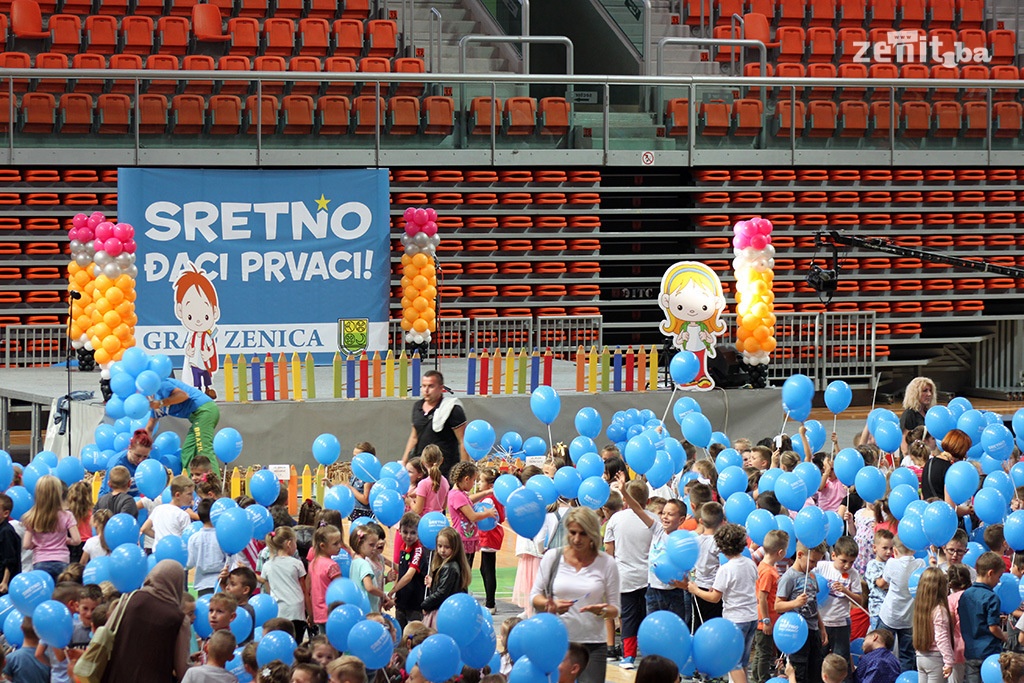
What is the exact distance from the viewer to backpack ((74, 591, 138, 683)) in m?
6.22

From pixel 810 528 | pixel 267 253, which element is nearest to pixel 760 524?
pixel 810 528

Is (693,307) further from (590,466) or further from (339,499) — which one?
(339,499)

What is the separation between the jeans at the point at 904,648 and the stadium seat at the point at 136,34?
A: 1377 centimetres

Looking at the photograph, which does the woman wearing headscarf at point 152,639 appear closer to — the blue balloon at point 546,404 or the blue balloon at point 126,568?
the blue balloon at point 126,568

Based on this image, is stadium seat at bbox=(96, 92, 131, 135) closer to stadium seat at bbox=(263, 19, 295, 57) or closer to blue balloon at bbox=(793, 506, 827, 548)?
stadium seat at bbox=(263, 19, 295, 57)

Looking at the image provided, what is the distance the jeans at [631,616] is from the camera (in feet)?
28.7

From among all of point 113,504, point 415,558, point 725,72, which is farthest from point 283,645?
point 725,72

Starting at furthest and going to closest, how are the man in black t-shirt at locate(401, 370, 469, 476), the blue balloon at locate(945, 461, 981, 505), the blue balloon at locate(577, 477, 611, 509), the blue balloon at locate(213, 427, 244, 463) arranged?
1. the man in black t-shirt at locate(401, 370, 469, 476)
2. the blue balloon at locate(213, 427, 244, 463)
3. the blue balloon at locate(945, 461, 981, 505)
4. the blue balloon at locate(577, 477, 611, 509)

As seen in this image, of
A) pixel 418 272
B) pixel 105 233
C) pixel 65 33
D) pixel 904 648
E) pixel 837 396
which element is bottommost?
pixel 904 648

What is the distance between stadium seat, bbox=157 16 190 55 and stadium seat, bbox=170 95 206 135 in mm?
1801

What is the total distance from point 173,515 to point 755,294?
908 centimetres

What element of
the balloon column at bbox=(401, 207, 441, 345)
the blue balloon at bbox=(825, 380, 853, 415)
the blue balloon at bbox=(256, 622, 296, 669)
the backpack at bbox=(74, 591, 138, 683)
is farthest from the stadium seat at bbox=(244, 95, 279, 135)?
the backpack at bbox=(74, 591, 138, 683)

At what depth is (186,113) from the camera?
687 inches

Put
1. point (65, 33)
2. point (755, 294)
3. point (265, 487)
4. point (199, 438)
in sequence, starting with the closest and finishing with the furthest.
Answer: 1. point (265, 487)
2. point (199, 438)
3. point (755, 294)
4. point (65, 33)
